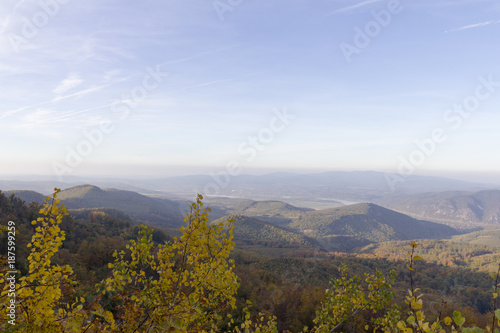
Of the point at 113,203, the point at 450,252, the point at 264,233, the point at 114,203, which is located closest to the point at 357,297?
the point at 264,233

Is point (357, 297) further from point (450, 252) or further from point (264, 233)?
point (450, 252)

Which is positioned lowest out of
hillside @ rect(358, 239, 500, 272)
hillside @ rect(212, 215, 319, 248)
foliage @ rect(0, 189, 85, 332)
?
hillside @ rect(358, 239, 500, 272)

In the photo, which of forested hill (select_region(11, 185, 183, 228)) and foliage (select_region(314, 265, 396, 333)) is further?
forested hill (select_region(11, 185, 183, 228))

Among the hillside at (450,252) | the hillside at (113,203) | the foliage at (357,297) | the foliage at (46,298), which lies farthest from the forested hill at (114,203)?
the foliage at (46,298)

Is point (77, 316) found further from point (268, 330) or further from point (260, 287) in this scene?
point (260, 287)

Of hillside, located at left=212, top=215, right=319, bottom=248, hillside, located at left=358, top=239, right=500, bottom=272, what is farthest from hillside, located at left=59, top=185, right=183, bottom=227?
hillside, located at left=358, top=239, right=500, bottom=272

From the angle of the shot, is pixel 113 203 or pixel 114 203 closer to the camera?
pixel 113 203

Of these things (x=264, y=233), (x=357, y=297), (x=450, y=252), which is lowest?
(x=450, y=252)

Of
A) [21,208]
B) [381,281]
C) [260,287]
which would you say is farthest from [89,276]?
[21,208]

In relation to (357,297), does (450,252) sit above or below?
below

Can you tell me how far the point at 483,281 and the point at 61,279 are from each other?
94.1 metres

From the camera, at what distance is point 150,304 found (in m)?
4.67

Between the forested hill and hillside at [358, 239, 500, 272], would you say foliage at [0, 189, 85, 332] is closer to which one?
hillside at [358, 239, 500, 272]

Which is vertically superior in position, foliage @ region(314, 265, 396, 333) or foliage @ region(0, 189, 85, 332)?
foliage @ region(0, 189, 85, 332)
